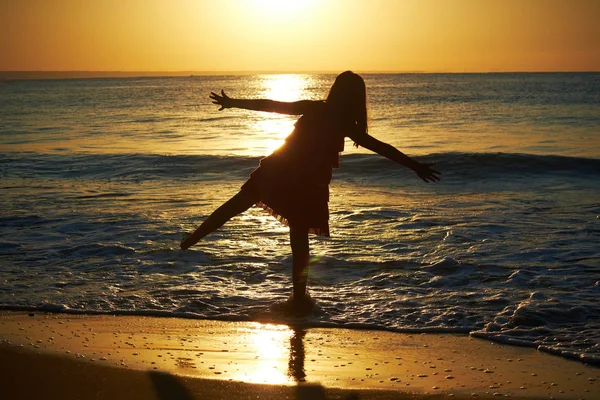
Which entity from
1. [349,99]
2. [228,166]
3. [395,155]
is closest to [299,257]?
[395,155]

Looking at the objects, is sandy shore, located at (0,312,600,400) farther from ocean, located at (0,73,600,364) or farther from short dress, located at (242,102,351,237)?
short dress, located at (242,102,351,237)

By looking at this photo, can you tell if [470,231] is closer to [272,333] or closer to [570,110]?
[272,333]

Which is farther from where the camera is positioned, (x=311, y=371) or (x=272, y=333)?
(x=272, y=333)

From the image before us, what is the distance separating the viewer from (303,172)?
230 inches

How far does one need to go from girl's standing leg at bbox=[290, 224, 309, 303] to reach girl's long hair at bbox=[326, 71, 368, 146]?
98 centimetres

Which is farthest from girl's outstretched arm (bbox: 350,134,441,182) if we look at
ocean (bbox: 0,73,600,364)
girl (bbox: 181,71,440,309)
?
ocean (bbox: 0,73,600,364)

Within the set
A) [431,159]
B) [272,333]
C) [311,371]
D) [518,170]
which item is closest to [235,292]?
[272,333]

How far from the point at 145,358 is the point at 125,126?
27.9m

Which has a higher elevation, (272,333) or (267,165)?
(267,165)

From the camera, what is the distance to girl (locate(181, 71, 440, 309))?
5.60 m

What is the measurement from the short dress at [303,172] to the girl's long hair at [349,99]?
0.08 meters

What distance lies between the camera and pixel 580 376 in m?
4.73

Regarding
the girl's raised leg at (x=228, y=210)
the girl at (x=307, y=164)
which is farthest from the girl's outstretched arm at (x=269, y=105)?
the girl's raised leg at (x=228, y=210)

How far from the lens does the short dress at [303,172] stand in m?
5.72
